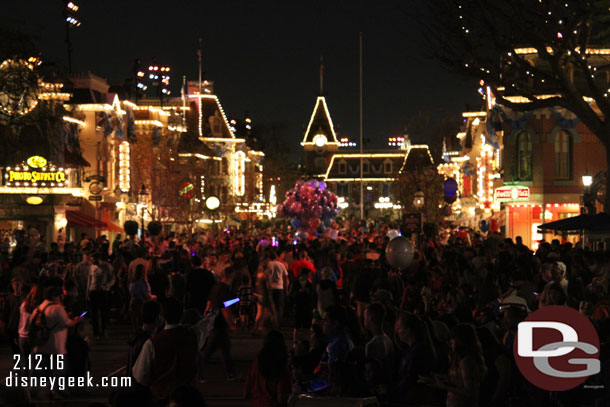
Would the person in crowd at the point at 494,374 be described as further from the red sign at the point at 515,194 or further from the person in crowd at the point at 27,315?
the red sign at the point at 515,194

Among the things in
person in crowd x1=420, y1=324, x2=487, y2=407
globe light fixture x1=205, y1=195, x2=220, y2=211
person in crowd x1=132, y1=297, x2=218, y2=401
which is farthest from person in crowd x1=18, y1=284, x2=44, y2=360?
globe light fixture x1=205, y1=195, x2=220, y2=211

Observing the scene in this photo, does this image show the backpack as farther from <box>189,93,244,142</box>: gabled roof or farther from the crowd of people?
<box>189,93,244,142</box>: gabled roof

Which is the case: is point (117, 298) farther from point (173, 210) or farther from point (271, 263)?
point (173, 210)

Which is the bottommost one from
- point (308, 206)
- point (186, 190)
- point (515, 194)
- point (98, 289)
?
point (98, 289)

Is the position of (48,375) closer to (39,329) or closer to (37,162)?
(39,329)

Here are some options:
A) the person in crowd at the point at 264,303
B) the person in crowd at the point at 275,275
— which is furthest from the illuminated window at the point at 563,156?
the person in crowd at the point at 264,303

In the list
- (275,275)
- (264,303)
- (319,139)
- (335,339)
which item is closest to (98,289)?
(264,303)

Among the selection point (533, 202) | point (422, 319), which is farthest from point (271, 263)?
point (533, 202)

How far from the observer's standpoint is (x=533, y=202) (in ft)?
142

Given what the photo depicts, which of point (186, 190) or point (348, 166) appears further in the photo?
point (348, 166)

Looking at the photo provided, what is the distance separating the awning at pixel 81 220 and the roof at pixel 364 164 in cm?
10806

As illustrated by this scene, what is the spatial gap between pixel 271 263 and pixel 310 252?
8.01 m

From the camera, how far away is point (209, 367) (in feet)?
52.7

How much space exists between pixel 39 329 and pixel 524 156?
1332 inches
